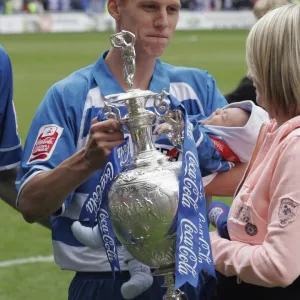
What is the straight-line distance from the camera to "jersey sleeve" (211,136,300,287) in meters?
2.45

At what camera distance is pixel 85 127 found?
125 inches

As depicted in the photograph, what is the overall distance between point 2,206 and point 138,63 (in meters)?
5.73

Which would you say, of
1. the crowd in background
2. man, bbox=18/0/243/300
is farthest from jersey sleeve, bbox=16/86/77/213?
the crowd in background

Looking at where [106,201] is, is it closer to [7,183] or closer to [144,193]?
[144,193]

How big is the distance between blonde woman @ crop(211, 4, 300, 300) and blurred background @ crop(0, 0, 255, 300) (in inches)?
136

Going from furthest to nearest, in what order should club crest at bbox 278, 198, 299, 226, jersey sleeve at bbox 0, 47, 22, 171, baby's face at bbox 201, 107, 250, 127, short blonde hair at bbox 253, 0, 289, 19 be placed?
short blonde hair at bbox 253, 0, 289, 19, jersey sleeve at bbox 0, 47, 22, 171, baby's face at bbox 201, 107, 250, 127, club crest at bbox 278, 198, 299, 226

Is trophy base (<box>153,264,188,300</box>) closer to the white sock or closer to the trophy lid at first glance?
the white sock

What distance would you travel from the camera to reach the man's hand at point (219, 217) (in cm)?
279

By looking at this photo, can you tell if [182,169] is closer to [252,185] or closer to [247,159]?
[252,185]

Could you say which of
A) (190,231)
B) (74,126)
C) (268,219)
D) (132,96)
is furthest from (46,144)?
(268,219)

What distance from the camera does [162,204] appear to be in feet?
8.50

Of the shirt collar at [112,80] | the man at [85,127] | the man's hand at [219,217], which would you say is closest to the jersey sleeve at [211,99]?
the man at [85,127]

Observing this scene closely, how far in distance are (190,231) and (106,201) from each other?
0.90 feet

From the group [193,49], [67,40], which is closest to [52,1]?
[67,40]
